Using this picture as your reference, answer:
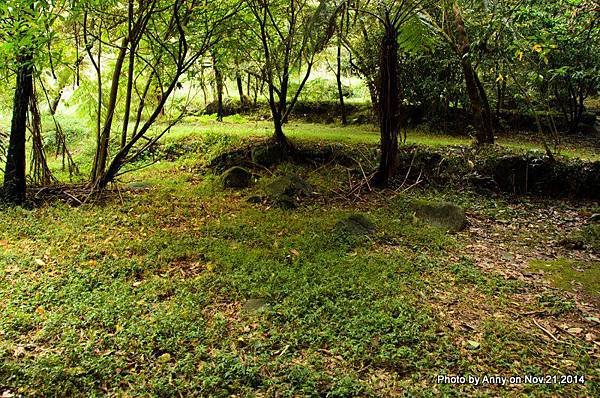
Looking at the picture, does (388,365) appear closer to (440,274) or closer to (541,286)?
(440,274)

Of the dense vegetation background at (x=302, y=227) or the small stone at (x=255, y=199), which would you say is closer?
the dense vegetation background at (x=302, y=227)

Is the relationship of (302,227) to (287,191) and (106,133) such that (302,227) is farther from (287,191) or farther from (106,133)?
(106,133)

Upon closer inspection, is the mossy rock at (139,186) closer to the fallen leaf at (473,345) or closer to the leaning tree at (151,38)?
the leaning tree at (151,38)

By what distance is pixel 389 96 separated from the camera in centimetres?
626

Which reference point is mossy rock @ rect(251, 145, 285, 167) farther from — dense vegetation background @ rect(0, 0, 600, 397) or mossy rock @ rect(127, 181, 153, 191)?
mossy rock @ rect(127, 181, 153, 191)

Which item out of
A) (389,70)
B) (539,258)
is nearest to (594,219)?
(539,258)

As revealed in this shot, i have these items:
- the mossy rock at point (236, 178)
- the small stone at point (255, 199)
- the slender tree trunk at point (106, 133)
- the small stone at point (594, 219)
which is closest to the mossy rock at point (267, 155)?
the mossy rock at point (236, 178)

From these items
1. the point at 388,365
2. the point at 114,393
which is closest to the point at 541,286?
the point at 388,365

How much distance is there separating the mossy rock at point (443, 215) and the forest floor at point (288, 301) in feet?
0.52

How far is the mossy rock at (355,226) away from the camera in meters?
5.02

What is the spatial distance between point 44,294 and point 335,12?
4.25m

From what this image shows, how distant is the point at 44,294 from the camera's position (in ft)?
12.1

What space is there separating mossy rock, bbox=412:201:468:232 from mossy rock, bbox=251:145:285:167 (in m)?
2.89

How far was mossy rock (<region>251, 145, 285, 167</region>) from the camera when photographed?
25.1 ft
